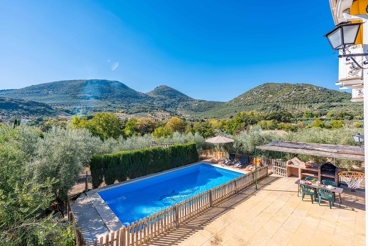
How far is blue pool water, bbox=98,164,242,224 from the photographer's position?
30.9 ft

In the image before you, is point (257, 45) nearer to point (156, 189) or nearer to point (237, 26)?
point (237, 26)

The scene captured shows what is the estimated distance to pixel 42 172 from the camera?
6.63 meters

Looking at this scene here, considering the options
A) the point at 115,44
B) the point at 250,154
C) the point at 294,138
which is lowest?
the point at 250,154

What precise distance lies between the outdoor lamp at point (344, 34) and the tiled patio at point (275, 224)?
17.6 ft

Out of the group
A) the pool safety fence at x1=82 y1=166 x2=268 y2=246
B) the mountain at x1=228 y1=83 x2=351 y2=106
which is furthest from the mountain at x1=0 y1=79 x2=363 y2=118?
the pool safety fence at x1=82 y1=166 x2=268 y2=246

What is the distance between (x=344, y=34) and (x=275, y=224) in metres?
5.98

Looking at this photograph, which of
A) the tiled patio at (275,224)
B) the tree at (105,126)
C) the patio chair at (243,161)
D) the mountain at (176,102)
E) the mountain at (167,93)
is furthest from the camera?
the mountain at (167,93)

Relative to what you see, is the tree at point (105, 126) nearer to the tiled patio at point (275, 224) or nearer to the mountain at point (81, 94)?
the tiled patio at point (275, 224)

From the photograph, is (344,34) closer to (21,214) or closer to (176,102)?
(21,214)

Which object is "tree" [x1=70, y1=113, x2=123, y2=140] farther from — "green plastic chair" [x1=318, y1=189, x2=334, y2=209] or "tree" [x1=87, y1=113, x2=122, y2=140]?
"green plastic chair" [x1=318, y1=189, x2=334, y2=209]

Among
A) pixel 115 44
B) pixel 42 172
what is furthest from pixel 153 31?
pixel 42 172

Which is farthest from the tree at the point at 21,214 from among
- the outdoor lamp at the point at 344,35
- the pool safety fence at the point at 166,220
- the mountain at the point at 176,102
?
the mountain at the point at 176,102

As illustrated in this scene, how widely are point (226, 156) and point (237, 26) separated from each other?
1797 cm

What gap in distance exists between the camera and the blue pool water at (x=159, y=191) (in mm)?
9414
